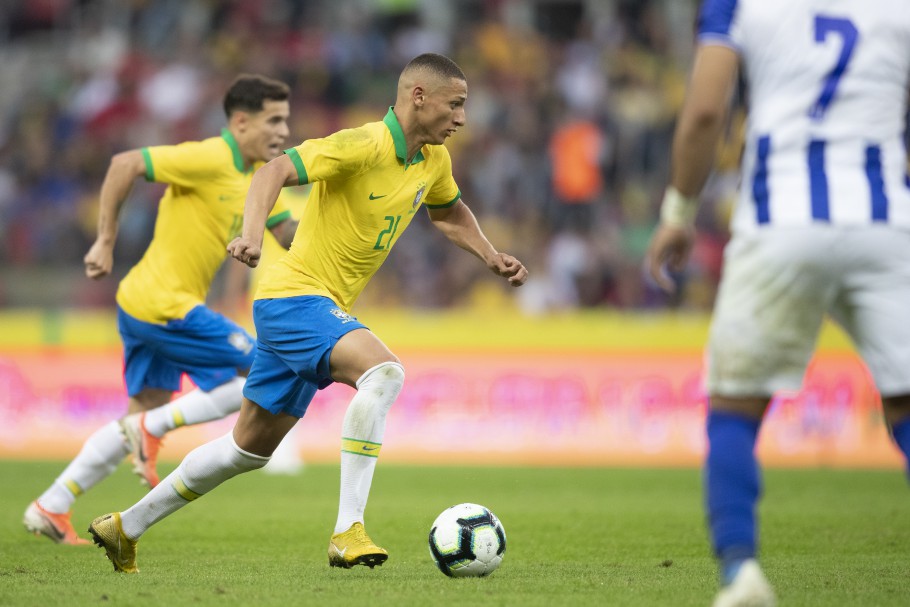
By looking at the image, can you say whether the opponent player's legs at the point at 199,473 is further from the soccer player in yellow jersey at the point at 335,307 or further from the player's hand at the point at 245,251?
the player's hand at the point at 245,251

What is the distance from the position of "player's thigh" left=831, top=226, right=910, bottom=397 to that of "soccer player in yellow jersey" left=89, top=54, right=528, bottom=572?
2.21 meters

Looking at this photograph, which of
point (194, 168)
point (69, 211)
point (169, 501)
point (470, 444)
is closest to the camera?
point (169, 501)

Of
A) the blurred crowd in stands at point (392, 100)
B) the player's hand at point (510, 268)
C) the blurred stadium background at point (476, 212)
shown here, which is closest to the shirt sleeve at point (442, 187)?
the player's hand at point (510, 268)

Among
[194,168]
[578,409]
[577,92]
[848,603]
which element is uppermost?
[577,92]

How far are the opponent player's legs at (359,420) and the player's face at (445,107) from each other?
1043 mm

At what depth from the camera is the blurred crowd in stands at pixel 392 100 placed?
17.0 metres

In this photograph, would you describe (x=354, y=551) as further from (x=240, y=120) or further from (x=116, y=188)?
(x=240, y=120)

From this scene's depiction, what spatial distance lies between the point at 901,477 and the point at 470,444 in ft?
15.1

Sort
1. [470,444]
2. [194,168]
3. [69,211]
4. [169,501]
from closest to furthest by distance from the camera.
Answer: [169,501]
[194,168]
[470,444]
[69,211]

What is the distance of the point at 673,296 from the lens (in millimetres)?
16203

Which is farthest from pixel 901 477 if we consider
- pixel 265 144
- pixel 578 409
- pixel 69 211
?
pixel 69 211

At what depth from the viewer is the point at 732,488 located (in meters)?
4.11

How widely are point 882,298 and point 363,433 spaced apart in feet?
8.13

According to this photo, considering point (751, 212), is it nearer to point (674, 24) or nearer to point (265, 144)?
point (265, 144)
